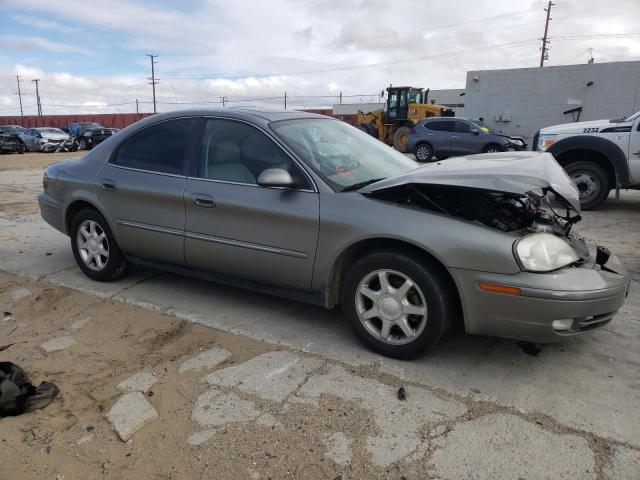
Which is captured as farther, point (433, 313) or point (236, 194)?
point (236, 194)

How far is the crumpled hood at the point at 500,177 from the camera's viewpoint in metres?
2.86

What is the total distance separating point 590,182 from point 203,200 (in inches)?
275

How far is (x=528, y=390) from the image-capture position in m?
2.83

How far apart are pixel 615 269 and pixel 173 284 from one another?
3.56 metres

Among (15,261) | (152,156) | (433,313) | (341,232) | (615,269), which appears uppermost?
(152,156)

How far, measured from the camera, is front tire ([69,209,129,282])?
4.46 meters

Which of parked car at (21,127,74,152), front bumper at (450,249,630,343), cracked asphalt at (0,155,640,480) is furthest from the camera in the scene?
parked car at (21,127,74,152)

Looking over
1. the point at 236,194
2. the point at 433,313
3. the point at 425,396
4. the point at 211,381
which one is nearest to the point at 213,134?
the point at 236,194

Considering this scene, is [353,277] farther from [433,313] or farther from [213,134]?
[213,134]

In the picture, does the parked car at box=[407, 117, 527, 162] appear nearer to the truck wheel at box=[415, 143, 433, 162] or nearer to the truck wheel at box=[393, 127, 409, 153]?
the truck wheel at box=[415, 143, 433, 162]

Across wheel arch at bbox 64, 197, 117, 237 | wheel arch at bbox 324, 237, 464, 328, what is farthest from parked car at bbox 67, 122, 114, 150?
wheel arch at bbox 324, 237, 464, 328

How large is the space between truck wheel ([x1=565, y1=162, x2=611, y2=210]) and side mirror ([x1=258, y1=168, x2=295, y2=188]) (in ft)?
21.6

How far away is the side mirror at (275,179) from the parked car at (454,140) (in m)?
15.3

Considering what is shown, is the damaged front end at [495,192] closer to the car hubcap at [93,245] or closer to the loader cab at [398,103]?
the car hubcap at [93,245]
